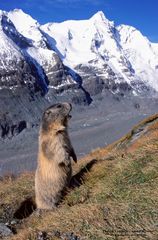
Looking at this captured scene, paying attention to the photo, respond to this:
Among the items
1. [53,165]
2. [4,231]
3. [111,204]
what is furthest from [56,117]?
[111,204]

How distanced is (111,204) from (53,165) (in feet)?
13.6

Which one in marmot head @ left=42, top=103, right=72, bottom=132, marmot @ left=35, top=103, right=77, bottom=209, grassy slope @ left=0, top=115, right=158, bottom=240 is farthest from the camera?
marmot head @ left=42, top=103, right=72, bottom=132

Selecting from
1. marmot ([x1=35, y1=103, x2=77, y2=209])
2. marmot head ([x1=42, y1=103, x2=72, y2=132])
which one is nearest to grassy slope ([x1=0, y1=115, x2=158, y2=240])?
Answer: marmot ([x1=35, y1=103, x2=77, y2=209])

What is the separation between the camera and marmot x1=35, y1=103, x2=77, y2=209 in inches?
500

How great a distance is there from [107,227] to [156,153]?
4479 mm

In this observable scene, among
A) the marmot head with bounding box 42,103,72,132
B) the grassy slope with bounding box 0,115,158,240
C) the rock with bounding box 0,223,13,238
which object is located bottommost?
the rock with bounding box 0,223,13,238

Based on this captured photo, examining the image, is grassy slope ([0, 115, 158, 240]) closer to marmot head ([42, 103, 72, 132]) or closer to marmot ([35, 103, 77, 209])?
marmot ([35, 103, 77, 209])

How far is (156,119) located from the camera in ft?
69.4

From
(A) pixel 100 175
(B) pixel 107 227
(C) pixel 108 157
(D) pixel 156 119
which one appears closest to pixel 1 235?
(A) pixel 100 175

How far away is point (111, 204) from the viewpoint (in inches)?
348

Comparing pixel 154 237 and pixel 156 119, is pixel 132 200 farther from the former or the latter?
pixel 156 119

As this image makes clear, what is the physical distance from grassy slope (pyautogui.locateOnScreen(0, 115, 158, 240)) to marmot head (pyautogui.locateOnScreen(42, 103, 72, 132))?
154 centimetres

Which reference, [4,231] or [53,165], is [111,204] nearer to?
[53,165]

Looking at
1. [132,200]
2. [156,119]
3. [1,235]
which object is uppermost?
[156,119]
